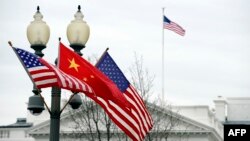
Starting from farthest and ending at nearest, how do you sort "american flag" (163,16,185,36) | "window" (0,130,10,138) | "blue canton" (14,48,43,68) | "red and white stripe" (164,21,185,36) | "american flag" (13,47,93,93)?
"window" (0,130,10,138)
"american flag" (163,16,185,36)
"red and white stripe" (164,21,185,36)
"blue canton" (14,48,43,68)
"american flag" (13,47,93,93)

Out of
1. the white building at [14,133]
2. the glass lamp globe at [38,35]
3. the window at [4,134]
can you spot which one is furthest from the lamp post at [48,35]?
the window at [4,134]

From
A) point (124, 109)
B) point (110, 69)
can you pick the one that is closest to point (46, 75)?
point (110, 69)

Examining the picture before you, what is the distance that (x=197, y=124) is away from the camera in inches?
3494

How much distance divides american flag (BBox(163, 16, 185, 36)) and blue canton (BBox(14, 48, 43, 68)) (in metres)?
49.8

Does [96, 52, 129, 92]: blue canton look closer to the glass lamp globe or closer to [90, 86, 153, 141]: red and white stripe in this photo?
[90, 86, 153, 141]: red and white stripe

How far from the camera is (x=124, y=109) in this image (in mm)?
24562

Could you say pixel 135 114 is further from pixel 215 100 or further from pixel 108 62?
pixel 215 100

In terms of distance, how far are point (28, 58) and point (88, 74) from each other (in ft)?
4.91

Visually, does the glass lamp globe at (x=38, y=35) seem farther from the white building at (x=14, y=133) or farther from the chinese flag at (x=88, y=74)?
the white building at (x=14, y=133)

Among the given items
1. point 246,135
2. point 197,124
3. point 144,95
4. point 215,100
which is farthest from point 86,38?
point 215,100

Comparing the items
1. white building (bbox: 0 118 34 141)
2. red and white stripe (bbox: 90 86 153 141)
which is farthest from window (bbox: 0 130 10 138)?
red and white stripe (bbox: 90 86 153 141)

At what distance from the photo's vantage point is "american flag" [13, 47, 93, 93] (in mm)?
21688

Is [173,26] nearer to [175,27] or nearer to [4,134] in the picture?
[175,27]

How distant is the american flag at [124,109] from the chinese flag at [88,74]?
1319mm
